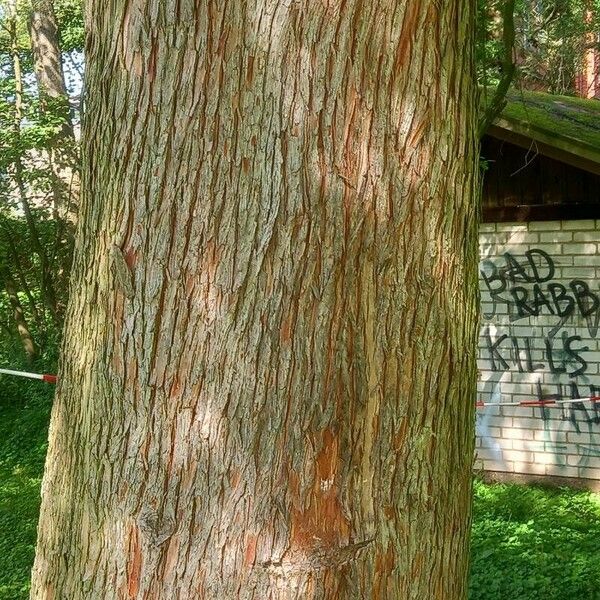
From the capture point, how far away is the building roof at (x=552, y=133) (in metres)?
7.41

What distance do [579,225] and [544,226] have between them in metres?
0.33

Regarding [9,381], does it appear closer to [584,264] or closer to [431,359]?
[584,264]

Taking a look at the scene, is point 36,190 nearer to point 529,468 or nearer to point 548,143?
point 548,143

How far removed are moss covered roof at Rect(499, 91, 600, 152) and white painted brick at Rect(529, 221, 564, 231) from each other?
866 mm

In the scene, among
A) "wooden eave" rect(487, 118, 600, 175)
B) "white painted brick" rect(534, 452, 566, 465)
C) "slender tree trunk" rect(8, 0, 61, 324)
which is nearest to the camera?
"wooden eave" rect(487, 118, 600, 175)

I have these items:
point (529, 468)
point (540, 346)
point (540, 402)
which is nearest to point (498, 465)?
point (529, 468)

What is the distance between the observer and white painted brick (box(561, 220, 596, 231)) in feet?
26.1

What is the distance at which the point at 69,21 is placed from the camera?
16.8 metres

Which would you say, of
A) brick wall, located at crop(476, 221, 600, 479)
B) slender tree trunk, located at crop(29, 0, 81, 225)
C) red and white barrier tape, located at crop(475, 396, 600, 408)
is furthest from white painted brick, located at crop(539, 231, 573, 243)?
slender tree trunk, located at crop(29, 0, 81, 225)

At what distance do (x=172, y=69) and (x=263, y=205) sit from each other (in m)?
0.34

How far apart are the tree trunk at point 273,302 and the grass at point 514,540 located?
4.22 metres

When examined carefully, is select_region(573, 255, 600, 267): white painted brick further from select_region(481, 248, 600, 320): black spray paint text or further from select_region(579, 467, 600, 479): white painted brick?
select_region(579, 467, 600, 479): white painted brick

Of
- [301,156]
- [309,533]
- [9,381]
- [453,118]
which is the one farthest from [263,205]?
[9,381]

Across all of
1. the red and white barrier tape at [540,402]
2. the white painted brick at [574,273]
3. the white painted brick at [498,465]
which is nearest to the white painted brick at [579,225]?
the white painted brick at [574,273]
